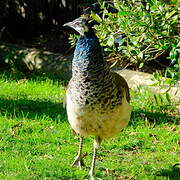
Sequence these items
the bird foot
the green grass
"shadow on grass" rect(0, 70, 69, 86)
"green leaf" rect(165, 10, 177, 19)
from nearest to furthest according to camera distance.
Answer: "green leaf" rect(165, 10, 177, 19), the green grass, the bird foot, "shadow on grass" rect(0, 70, 69, 86)

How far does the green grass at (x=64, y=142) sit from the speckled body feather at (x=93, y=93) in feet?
2.09

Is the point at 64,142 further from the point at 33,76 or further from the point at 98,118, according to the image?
the point at 33,76

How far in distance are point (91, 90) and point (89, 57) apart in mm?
315

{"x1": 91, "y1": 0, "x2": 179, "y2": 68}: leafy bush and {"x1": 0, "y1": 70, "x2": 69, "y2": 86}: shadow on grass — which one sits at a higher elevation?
{"x1": 91, "y1": 0, "x2": 179, "y2": 68}: leafy bush

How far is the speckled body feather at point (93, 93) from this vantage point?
4844 mm

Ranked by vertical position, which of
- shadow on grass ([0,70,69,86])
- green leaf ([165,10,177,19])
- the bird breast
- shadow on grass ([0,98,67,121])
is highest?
green leaf ([165,10,177,19])

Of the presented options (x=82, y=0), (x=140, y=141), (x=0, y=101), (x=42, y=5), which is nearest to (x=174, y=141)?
(x=140, y=141)

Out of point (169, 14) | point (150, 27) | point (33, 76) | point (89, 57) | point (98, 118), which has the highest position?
point (169, 14)

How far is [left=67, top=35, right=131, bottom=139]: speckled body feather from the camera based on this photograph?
4.84 meters

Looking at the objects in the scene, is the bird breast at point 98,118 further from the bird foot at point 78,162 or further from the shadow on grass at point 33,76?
the shadow on grass at point 33,76

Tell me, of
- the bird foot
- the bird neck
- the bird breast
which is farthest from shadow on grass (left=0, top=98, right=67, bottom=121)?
the bird neck

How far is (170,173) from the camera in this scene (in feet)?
17.9

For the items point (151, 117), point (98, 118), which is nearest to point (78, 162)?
point (98, 118)

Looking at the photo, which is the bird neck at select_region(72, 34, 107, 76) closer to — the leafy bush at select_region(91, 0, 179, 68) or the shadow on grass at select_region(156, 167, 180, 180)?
the leafy bush at select_region(91, 0, 179, 68)
